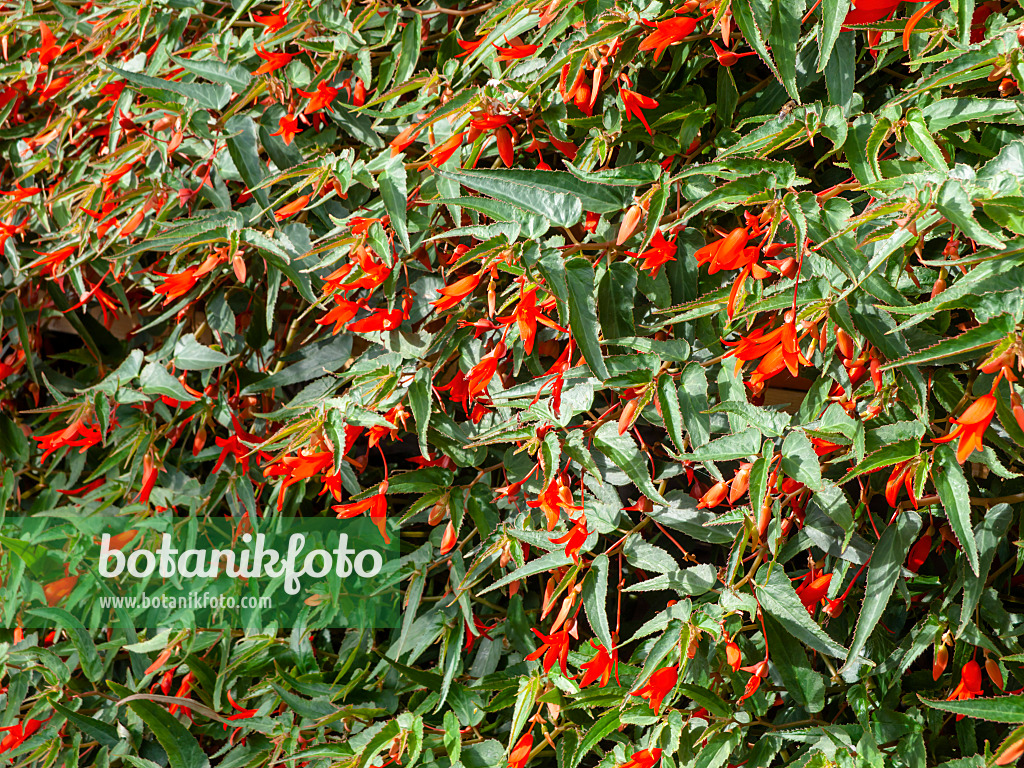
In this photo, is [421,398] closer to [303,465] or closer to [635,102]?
[303,465]

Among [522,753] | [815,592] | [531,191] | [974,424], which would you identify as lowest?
[522,753]

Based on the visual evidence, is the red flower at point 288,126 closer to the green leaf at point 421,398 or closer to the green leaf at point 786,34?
the green leaf at point 421,398

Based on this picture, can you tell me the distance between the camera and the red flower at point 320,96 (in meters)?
0.96

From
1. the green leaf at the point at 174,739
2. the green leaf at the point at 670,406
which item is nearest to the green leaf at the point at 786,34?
the green leaf at the point at 670,406

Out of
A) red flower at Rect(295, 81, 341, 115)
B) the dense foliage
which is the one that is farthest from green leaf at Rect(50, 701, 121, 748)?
red flower at Rect(295, 81, 341, 115)

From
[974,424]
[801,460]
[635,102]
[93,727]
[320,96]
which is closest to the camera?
[974,424]

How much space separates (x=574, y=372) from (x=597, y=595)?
0.21 meters

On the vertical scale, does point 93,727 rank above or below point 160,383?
below

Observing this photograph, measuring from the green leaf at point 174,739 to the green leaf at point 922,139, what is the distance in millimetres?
1044

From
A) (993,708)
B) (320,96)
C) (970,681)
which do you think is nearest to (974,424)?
(993,708)

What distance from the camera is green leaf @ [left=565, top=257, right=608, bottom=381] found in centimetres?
67

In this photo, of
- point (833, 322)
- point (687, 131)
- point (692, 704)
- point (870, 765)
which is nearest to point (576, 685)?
point (692, 704)

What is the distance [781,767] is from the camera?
800 millimetres

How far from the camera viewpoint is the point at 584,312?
2.25ft
